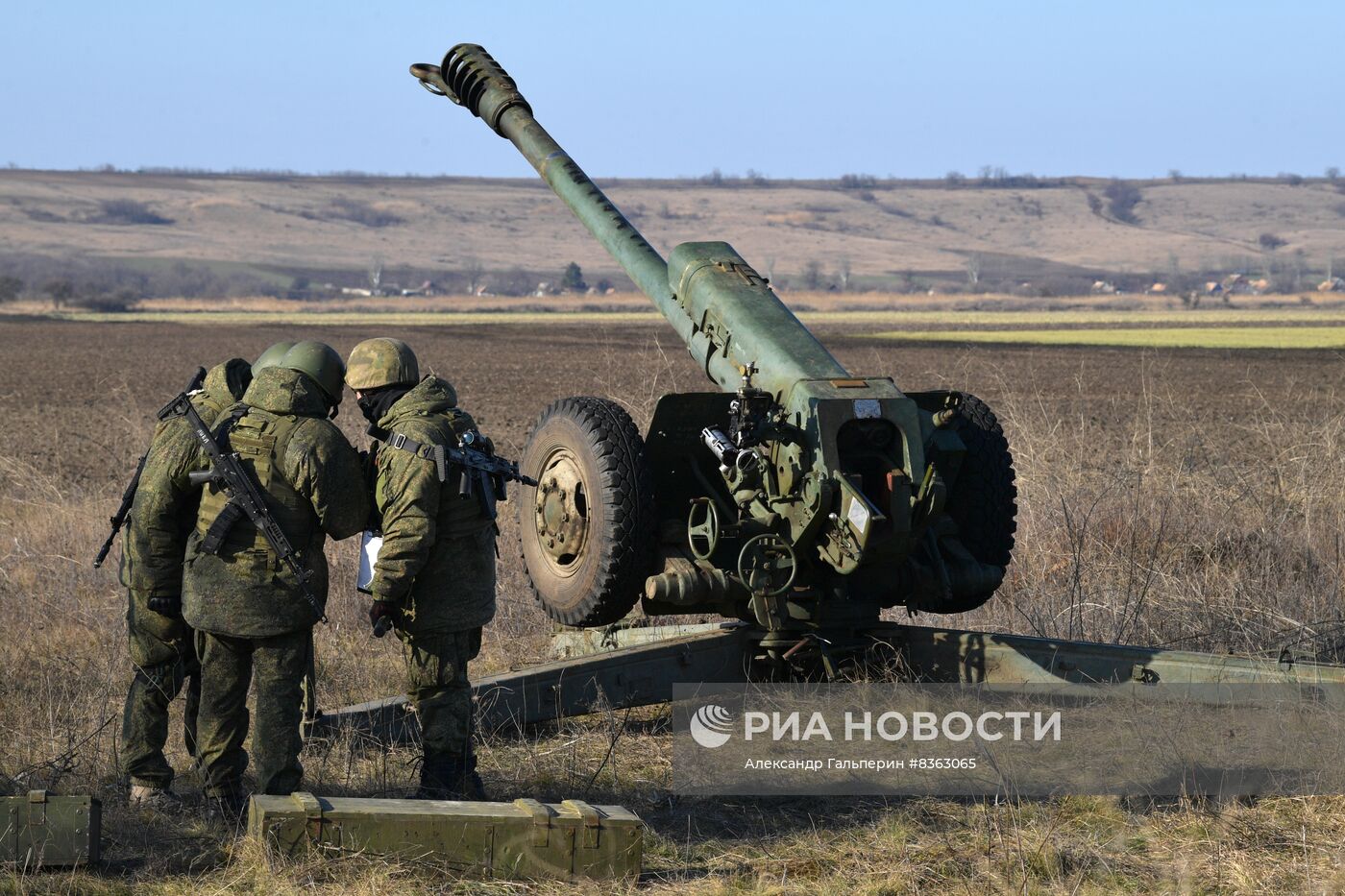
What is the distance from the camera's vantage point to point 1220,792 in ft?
19.8

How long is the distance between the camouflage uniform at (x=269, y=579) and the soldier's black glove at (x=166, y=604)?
30 centimetres

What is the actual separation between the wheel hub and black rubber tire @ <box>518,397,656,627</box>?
0.17 ft

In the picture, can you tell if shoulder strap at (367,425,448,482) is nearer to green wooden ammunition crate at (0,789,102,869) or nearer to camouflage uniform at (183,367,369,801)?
camouflage uniform at (183,367,369,801)

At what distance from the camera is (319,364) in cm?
598

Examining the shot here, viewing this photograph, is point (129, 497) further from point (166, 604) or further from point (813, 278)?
point (813, 278)

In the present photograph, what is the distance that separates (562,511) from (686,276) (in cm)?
138

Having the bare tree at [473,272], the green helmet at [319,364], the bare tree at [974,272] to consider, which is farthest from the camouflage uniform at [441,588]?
the bare tree at [974,272]

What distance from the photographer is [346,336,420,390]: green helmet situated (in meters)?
6.30

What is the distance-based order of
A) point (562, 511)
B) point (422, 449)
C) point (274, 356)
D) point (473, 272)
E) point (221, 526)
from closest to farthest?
1. point (221, 526)
2. point (422, 449)
3. point (274, 356)
4. point (562, 511)
5. point (473, 272)

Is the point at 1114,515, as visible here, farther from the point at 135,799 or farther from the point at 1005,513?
the point at 135,799

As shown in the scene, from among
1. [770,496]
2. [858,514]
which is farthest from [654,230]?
[858,514]

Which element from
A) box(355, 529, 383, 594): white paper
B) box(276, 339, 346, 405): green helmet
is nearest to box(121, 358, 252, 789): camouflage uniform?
box(276, 339, 346, 405): green helmet

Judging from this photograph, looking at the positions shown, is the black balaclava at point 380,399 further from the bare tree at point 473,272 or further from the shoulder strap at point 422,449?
the bare tree at point 473,272

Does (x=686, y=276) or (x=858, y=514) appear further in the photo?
(x=686, y=276)
